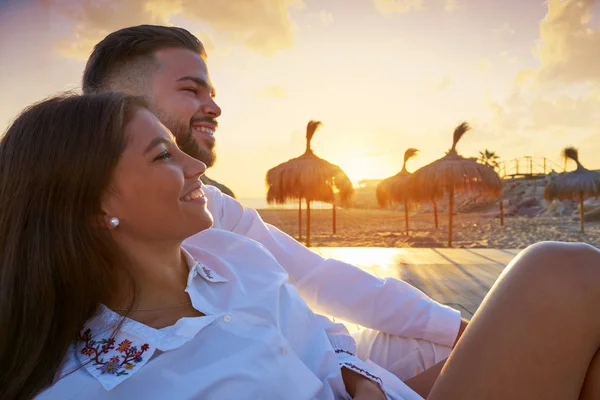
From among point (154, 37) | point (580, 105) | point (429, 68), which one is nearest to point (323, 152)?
point (429, 68)

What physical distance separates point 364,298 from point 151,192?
0.85 meters

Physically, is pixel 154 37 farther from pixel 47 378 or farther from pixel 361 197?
pixel 361 197

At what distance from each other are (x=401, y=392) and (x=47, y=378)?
33.7 inches

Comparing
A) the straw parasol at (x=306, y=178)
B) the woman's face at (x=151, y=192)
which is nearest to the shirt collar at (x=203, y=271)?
the woman's face at (x=151, y=192)

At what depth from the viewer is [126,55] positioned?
5.77ft

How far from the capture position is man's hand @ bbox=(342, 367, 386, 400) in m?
1.00

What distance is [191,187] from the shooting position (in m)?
1.04

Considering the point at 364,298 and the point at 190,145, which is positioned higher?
the point at 190,145

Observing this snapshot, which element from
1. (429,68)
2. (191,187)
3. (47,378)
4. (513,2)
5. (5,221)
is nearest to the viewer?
(47,378)

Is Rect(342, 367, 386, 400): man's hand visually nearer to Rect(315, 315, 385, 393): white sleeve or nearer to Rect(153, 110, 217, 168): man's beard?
Rect(315, 315, 385, 393): white sleeve

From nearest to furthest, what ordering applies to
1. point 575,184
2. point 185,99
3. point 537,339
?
1. point 537,339
2. point 185,99
3. point 575,184

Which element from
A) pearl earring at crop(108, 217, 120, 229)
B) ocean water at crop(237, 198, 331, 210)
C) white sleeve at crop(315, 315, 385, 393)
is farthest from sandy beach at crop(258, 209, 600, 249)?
pearl earring at crop(108, 217, 120, 229)

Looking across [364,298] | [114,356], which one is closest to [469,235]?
[364,298]

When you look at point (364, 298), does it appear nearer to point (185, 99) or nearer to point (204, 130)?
point (204, 130)
